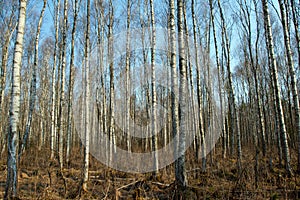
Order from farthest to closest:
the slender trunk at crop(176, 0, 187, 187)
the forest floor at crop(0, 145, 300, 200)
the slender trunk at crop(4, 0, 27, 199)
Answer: the slender trunk at crop(176, 0, 187, 187)
the forest floor at crop(0, 145, 300, 200)
the slender trunk at crop(4, 0, 27, 199)

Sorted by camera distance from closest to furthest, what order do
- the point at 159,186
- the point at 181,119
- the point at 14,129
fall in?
the point at 14,129, the point at 181,119, the point at 159,186

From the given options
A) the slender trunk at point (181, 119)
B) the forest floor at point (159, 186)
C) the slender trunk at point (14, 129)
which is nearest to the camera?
the slender trunk at point (14, 129)

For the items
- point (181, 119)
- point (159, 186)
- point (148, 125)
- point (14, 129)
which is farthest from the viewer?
point (148, 125)

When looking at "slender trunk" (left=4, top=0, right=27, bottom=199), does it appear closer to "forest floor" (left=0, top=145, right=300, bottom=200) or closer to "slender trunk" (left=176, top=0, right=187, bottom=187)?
"forest floor" (left=0, top=145, right=300, bottom=200)

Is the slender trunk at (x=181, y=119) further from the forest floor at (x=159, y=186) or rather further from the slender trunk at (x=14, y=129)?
the slender trunk at (x=14, y=129)

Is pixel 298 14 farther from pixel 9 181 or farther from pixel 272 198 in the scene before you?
pixel 9 181

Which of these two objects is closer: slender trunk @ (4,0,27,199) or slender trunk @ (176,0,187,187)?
slender trunk @ (4,0,27,199)

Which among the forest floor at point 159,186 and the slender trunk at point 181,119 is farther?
the slender trunk at point 181,119

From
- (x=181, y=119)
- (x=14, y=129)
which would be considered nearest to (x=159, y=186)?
(x=181, y=119)

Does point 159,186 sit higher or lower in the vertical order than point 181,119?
lower

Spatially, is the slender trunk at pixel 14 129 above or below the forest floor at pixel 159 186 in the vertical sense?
above

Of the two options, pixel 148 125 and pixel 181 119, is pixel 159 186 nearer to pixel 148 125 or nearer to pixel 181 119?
pixel 181 119

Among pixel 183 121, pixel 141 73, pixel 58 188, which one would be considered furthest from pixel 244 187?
pixel 141 73

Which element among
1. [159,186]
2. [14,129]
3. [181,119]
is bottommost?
[159,186]
